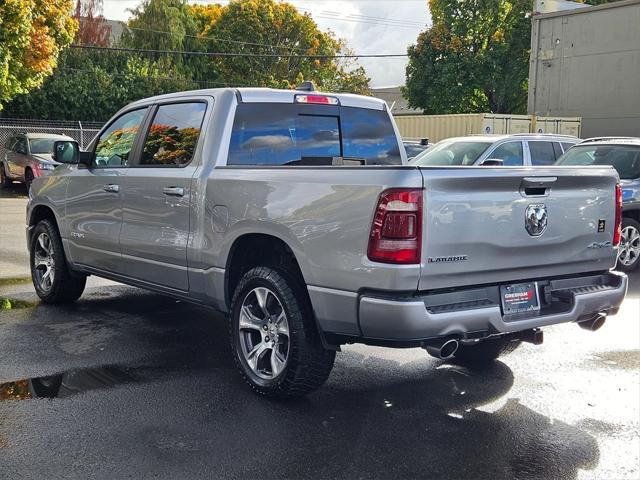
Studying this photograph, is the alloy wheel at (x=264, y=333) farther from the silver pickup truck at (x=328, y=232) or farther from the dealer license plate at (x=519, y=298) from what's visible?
the dealer license plate at (x=519, y=298)

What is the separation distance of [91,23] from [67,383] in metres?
46.3

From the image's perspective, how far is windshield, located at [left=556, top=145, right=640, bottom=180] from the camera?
1010 centimetres

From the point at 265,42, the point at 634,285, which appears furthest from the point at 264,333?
the point at 265,42

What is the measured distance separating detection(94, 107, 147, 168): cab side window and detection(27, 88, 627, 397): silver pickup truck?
0.02 m

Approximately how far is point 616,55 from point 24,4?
17016 mm

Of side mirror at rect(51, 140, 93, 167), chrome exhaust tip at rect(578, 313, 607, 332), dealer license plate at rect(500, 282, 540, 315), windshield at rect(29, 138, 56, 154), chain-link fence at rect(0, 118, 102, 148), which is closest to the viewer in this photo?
Answer: dealer license plate at rect(500, 282, 540, 315)

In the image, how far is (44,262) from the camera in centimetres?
729

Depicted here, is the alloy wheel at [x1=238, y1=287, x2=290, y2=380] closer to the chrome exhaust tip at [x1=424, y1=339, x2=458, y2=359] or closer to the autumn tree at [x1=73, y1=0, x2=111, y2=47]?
the chrome exhaust tip at [x1=424, y1=339, x2=458, y2=359]

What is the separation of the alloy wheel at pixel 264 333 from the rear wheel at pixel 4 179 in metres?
19.0

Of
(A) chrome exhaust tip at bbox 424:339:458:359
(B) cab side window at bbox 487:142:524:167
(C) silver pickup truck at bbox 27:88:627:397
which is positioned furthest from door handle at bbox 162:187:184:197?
(B) cab side window at bbox 487:142:524:167

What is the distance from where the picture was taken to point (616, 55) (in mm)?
22422

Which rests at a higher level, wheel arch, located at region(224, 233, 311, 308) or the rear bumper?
wheel arch, located at region(224, 233, 311, 308)

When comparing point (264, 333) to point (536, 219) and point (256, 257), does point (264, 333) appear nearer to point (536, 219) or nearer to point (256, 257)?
point (256, 257)

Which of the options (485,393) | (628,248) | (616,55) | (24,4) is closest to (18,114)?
(24,4)
